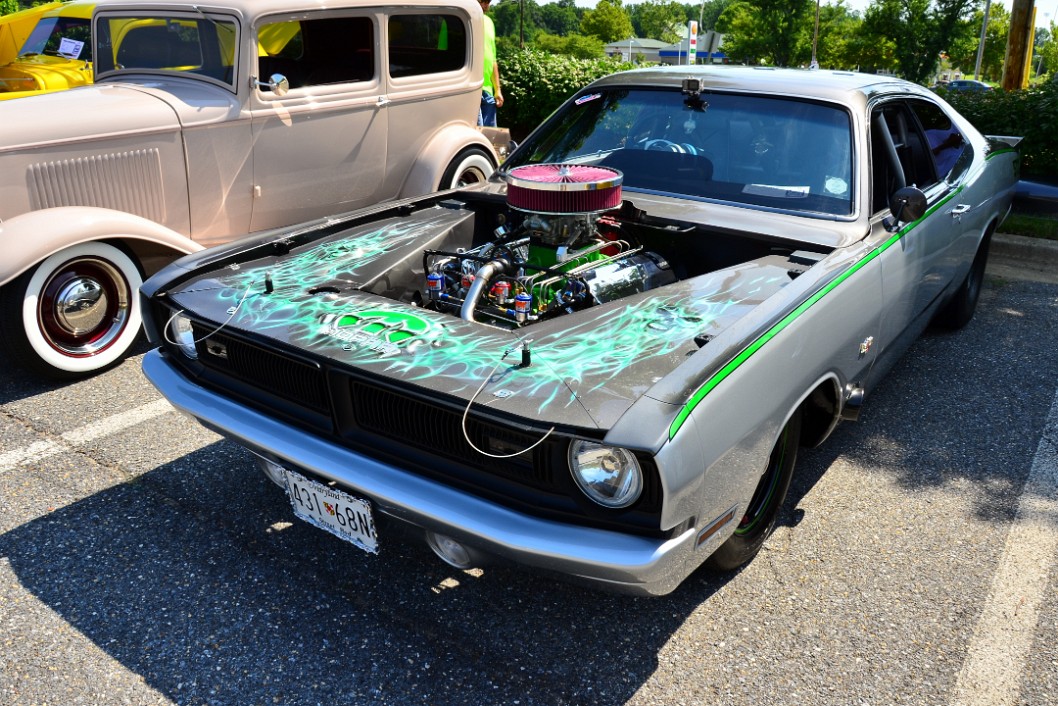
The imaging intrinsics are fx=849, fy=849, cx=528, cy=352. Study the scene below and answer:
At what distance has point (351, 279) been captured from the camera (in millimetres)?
3094

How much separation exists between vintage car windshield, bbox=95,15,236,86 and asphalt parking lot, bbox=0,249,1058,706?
2.56 meters

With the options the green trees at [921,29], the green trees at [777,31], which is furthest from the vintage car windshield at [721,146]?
the green trees at [777,31]

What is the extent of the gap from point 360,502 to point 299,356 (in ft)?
1.53

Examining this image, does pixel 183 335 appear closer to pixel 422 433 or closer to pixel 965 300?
pixel 422 433

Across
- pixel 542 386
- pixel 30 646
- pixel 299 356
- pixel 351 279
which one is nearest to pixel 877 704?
pixel 542 386

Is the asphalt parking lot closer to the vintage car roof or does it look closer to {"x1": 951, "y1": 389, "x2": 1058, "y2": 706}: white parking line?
{"x1": 951, "y1": 389, "x2": 1058, "y2": 706}: white parking line

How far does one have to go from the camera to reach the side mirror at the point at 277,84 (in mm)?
5109

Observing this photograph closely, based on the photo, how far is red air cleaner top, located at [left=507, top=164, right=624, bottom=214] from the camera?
10.2 feet

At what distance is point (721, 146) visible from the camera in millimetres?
3672

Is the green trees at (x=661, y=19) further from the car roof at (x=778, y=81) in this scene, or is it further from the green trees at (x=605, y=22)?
the car roof at (x=778, y=81)

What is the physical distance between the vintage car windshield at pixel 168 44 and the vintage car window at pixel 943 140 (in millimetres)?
3957

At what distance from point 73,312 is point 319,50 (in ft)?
7.64

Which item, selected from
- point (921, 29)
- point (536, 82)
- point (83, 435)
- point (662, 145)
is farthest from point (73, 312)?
point (921, 29)

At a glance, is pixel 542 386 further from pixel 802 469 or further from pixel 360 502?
pixel 802 469
